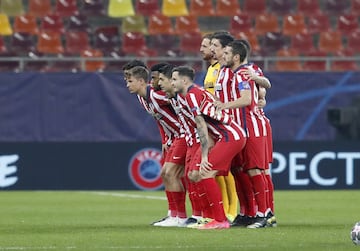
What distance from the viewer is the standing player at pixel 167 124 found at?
12039 mm

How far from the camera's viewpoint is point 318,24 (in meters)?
23.9

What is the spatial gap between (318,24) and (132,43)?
4.10 metres

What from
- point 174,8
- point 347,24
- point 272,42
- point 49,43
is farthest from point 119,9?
point 347,24

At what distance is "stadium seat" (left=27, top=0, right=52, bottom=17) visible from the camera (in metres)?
23.7

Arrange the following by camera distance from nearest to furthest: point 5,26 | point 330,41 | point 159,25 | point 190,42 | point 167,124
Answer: point 167,124
point 190,42
point 5,26
point 330,41
point 159,25

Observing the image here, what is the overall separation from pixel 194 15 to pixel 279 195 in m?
6.56

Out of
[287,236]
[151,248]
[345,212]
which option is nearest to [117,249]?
[151,248]

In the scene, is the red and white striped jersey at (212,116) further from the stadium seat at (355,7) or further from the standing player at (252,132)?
the stadium seat at (355,7)

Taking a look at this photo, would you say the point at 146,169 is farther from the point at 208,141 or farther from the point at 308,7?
the point at 208,141

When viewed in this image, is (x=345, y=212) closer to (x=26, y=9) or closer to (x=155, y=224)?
(x=155, y=224)

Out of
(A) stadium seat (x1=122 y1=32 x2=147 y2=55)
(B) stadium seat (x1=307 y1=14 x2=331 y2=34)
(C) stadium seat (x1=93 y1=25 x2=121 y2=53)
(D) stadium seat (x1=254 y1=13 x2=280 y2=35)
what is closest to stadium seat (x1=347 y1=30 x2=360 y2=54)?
(B) stadium seat (x1=307 y1=14 x2=331 y2=34)

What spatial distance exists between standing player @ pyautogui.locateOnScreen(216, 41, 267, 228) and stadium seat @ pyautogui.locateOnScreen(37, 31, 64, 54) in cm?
1126

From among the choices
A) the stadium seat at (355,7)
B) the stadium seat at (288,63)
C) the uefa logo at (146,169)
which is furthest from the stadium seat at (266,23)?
the uefa logo at (146,169)

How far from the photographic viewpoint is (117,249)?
9109 mm
